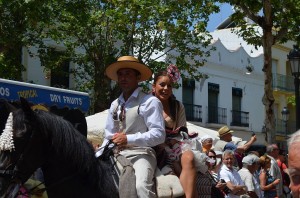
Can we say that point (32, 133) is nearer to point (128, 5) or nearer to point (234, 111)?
point (128, 5)

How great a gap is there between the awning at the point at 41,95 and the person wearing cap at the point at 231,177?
9.98ft

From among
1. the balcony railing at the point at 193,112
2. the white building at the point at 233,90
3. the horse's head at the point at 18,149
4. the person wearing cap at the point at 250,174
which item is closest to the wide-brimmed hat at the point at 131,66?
the horse's head at the point at 18,149

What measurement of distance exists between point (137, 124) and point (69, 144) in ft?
3.49

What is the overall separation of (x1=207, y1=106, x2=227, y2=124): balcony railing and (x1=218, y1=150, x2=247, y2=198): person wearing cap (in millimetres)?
26580

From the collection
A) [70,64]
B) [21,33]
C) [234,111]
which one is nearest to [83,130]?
[21,33]

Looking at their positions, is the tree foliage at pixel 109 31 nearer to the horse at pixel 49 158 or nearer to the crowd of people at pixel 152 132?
the crowd of people at pixel 152 132

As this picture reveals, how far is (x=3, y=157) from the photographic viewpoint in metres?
5.18

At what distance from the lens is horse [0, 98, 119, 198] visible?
5.16 metres

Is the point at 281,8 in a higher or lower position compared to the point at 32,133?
higher

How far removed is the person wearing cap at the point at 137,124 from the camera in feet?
20.2

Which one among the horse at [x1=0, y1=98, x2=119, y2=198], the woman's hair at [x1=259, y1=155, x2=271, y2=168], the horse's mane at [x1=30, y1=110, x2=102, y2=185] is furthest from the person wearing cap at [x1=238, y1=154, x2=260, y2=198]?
the horse's mane at [x1=30, y1=110, x2=102, y2=185]

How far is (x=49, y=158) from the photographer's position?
5.56 m

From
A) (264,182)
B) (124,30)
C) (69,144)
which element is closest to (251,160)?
(264,182)

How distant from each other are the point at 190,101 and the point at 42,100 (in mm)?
26351
